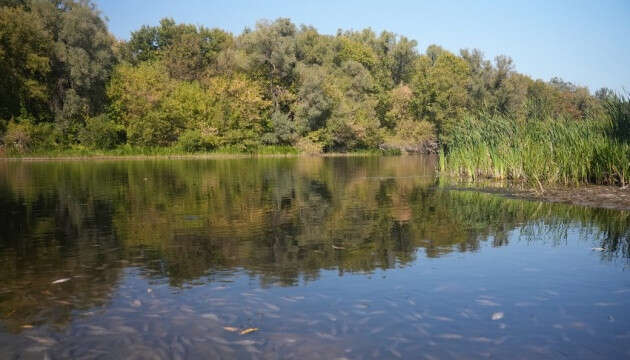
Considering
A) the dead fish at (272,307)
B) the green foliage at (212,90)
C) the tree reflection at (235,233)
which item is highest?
the green foliage at (212,90)

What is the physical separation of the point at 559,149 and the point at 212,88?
6141cm

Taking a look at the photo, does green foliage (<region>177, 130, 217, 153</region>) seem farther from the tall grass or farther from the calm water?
the calm water

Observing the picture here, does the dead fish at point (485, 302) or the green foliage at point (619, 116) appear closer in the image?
the dead fish at point (485, 302)

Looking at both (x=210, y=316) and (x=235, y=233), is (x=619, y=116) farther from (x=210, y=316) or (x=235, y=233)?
(x=210, y=316)

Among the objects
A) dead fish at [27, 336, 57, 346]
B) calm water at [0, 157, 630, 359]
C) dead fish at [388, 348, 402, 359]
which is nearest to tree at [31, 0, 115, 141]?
calm water at [0, 157, 630, 359]

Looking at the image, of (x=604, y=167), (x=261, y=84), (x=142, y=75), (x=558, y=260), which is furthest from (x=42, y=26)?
(x=558, y=260)

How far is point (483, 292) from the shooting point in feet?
24.3

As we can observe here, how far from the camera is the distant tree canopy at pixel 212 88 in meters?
63.2

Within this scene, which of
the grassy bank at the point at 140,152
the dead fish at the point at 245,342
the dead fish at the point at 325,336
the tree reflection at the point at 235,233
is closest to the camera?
the dead fish at the point at 245,342

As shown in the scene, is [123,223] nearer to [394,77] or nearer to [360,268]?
[360,268]

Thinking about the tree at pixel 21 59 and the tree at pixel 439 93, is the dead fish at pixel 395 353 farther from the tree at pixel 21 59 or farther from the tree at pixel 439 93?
the tree at pixel 439 93

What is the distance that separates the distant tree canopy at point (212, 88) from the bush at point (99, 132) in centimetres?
15

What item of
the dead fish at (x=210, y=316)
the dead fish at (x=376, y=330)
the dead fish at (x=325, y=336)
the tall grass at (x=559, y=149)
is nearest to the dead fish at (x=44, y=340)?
the dead fish at (x=210, y=316)

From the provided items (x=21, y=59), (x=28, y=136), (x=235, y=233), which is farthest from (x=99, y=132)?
(x=235, y=233)
